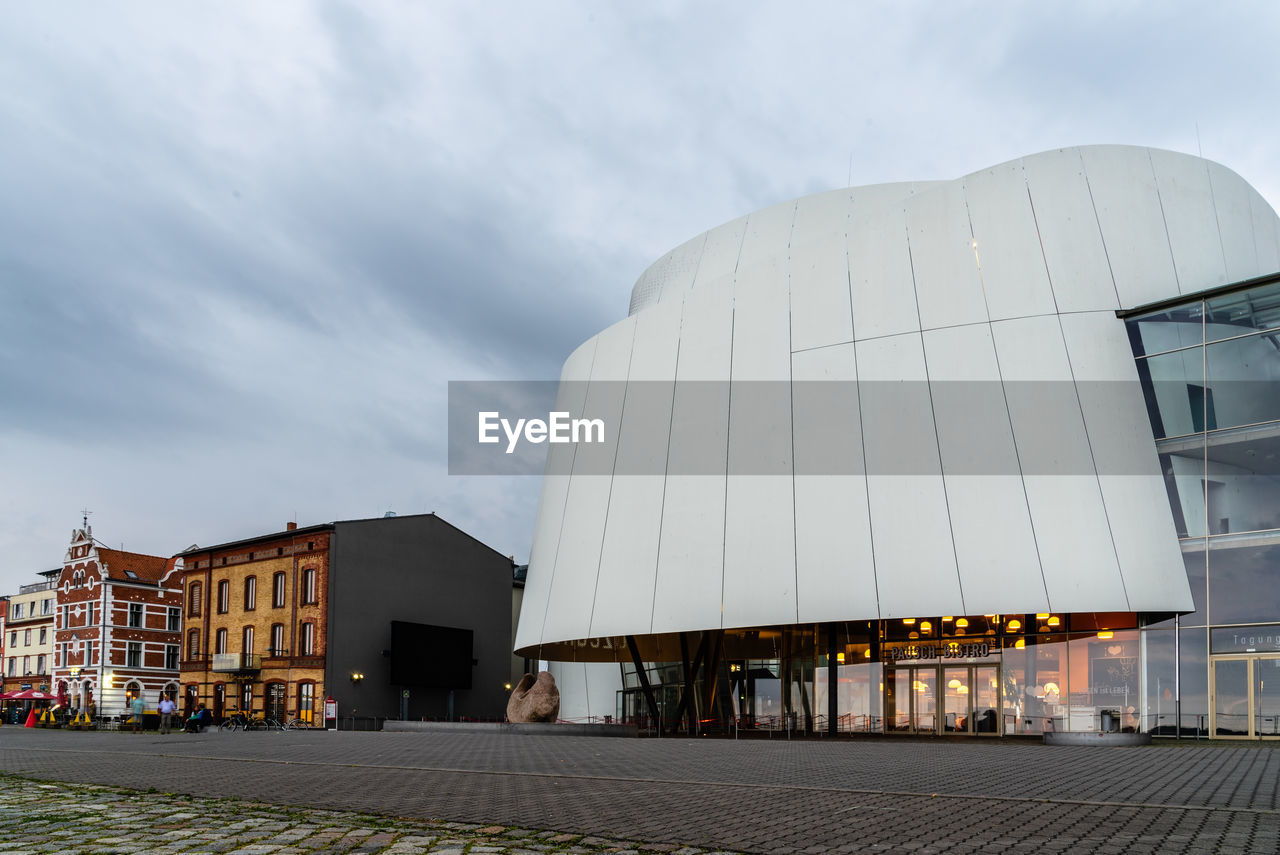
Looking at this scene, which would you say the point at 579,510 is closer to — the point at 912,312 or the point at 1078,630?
the point at 912,312

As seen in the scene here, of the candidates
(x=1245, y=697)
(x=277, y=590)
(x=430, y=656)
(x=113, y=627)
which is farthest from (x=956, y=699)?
(x=113, y=627)

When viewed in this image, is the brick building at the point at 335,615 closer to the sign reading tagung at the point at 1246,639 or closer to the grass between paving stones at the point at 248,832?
the sign reading tagung at the point at 1246,639

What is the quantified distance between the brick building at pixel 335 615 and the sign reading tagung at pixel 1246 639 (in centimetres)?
3674

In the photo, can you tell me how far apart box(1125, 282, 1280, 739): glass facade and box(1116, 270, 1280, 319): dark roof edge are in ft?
0.58

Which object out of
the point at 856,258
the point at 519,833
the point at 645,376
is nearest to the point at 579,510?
the point at 645,376

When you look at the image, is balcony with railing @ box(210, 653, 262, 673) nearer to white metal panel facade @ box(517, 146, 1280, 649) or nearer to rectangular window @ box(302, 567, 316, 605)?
rectangular window @ box(302, 567, 316, 605)

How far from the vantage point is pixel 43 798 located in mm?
9984

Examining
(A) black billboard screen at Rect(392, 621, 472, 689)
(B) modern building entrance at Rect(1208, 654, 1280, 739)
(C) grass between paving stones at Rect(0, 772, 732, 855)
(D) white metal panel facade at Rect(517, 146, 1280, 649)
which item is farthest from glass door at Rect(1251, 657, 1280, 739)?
(A) black billboard screen at Rect(392, 621, 472, 689)

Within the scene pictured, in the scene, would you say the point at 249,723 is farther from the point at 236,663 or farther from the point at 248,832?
the point at 248,832

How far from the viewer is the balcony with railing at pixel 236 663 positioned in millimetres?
50062

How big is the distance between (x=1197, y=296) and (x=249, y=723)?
129ft

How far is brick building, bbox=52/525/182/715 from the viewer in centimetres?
6438

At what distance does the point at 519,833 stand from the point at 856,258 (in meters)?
23.1

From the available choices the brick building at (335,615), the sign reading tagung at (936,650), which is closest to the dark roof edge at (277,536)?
the brick building at (335,615)
